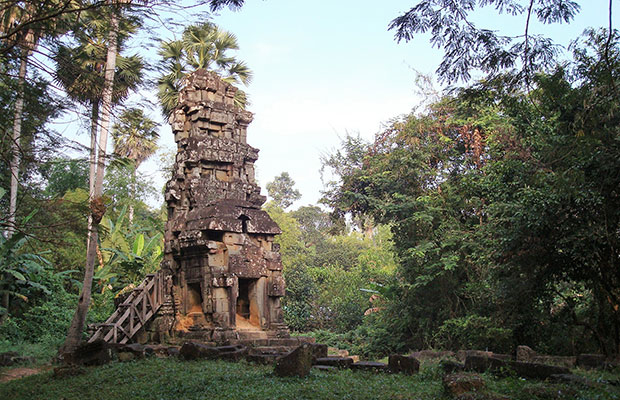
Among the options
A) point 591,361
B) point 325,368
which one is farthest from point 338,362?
point 591,361

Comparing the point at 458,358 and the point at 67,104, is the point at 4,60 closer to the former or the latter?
the point at 67,104

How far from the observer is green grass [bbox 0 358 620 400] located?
6266 mm

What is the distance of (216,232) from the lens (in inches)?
532

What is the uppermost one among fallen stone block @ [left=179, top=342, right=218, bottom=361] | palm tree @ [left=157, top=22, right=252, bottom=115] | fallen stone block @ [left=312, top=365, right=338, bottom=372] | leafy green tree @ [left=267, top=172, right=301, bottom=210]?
leafy green tree @ [left=267, top=172, right=301, bottom=210]

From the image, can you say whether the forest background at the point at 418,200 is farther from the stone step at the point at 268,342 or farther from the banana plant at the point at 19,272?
the stone step at the point at 268,342

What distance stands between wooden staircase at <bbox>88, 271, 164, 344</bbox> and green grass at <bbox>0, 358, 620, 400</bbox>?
10.6 ft

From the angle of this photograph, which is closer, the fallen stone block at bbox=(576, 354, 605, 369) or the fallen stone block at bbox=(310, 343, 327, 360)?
the fallen stone block at bbox=(576, 354, 605, 369)

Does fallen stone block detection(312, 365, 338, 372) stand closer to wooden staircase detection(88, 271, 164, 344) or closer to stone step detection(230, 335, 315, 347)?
stone step detection(230, 335, 315, 347)

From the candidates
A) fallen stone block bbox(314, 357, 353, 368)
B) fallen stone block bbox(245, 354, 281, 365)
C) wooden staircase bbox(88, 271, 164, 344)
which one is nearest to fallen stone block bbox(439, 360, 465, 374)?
fallen stone block bbox(314, 357, 353, 368)

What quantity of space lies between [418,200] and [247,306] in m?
5.68

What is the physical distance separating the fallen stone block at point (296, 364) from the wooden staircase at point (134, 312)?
6.52 m

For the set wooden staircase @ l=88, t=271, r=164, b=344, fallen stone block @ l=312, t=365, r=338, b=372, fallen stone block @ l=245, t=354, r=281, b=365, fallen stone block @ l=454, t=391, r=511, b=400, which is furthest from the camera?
wooden staircase @ l=88, t=271, r=164, b=344

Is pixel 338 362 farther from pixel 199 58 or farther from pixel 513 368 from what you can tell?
pixel 199 58

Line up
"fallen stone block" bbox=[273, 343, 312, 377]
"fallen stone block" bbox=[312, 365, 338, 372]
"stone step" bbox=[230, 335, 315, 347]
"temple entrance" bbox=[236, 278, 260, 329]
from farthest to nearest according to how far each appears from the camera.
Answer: "temple entrance" bbox=[236, 278, 260, 329]
"stone step" bbox=[230, 335, 315, 347]
"fallen stone block" bbox=[312, 365, 338, 372]
"fallen stone block" bbox=[273, 343, 312, 377]
